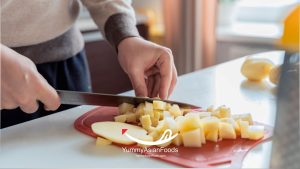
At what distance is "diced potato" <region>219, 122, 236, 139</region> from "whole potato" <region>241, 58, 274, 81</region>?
14.1 inches

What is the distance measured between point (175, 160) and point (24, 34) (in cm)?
41

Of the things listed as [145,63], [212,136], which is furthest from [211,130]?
[145,63]

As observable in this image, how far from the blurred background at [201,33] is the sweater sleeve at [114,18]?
0.86 m

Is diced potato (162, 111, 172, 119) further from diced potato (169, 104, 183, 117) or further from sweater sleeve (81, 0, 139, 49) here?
sweater sleeve (81, 0, 139, 49)

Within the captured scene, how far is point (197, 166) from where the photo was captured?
524 millimetres

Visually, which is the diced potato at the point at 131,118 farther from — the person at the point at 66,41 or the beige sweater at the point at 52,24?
the beige sweater at the point at 52,24

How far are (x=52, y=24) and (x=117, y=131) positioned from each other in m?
0.31

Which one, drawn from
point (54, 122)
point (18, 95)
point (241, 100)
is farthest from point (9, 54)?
point (241, 100)

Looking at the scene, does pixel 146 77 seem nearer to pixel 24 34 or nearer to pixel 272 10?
pixel 24 34

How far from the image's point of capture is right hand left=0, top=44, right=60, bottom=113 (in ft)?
1.77

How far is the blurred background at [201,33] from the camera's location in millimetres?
1798

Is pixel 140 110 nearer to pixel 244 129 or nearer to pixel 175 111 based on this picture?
pixel 175 111

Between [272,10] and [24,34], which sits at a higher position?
[24,34]

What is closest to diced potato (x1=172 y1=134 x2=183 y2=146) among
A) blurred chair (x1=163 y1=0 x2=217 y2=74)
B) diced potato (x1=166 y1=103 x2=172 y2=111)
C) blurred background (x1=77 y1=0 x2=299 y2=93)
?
diced potato (x1=166 y1=103 x2=172 y2=111)
